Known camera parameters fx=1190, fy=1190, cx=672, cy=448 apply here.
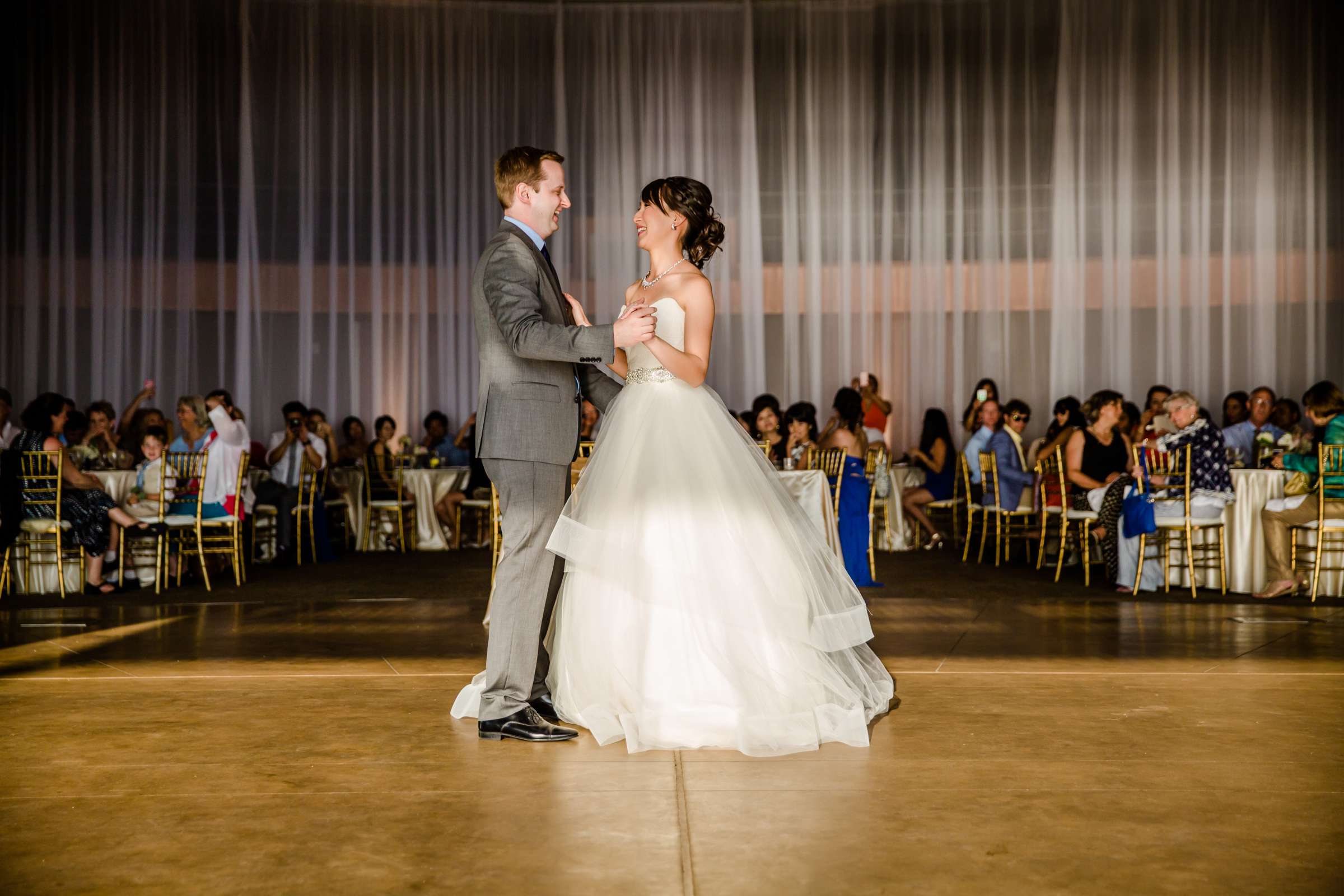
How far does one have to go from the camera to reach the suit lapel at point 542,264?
9.89ft

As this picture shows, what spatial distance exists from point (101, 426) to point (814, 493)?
17.7 feet

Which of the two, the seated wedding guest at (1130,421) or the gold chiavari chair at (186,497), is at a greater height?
the seated wedding guest at (1130,421)

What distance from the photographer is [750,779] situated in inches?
101

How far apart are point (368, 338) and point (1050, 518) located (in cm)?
706

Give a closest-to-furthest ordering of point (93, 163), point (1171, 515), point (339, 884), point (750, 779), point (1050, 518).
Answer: point (339, 884)
point (750, 779)
point (1171, 515)
point (1050, 518)
point (93, 163)

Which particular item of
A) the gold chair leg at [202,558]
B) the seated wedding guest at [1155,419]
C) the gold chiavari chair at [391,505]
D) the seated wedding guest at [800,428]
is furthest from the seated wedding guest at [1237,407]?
the gold chair leg at [202,558]

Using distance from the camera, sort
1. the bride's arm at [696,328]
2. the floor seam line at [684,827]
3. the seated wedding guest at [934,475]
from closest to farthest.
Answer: the floor seam line at [684,827], the bride's arm at [696,328], the seated wedding guest at [934,475]

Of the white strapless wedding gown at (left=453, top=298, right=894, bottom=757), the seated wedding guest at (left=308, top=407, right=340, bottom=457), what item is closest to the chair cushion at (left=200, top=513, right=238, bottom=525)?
the seated wedding guest at (left=308, top=407, right=340, bottom=457)

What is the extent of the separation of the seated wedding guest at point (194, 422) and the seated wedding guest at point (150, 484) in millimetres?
174

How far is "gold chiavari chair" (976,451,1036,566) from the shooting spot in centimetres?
817

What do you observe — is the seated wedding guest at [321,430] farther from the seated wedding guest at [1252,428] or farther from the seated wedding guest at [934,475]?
the seated wedding guest at [1252,428]

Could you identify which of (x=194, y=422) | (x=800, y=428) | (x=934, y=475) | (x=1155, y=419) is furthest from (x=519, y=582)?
(x=1155, y=419)

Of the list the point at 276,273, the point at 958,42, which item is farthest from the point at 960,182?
the point at 276,273

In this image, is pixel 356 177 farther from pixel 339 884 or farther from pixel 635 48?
pixel 339 884
